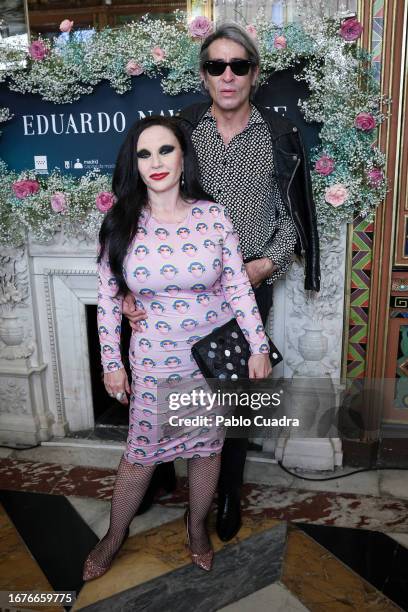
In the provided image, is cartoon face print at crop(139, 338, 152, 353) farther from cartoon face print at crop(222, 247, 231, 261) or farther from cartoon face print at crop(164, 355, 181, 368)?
cartoon face print at crop(222, 247, 231, 261)

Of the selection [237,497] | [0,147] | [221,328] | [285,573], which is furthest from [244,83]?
[285,573]

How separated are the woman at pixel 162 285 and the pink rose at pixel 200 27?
721 millimetres

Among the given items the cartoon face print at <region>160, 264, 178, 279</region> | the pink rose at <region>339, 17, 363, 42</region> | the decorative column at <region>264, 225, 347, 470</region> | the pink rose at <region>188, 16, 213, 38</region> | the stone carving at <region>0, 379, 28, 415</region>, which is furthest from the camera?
the stone carving at <region>0, 379, 28, 415</region>

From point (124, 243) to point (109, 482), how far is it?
4.78 feet

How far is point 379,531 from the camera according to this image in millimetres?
2479

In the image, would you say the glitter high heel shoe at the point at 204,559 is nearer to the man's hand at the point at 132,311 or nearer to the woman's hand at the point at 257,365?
the woman's hand at the point at 257,365

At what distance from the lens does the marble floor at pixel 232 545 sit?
6.94 ft

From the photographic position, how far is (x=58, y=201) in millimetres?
2738

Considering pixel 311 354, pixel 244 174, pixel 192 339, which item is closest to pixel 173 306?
pixel 192 339

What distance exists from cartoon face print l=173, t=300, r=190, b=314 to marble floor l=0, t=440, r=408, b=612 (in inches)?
40.5

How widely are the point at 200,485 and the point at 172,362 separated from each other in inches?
19.8

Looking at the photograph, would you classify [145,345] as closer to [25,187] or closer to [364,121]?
[25,187]

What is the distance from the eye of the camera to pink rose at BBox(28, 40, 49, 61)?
2.67m

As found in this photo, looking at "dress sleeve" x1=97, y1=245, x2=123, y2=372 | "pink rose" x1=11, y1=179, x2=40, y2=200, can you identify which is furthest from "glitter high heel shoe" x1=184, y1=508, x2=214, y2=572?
"pink rose" x1=11, y1=179, x2=40, y2=200
